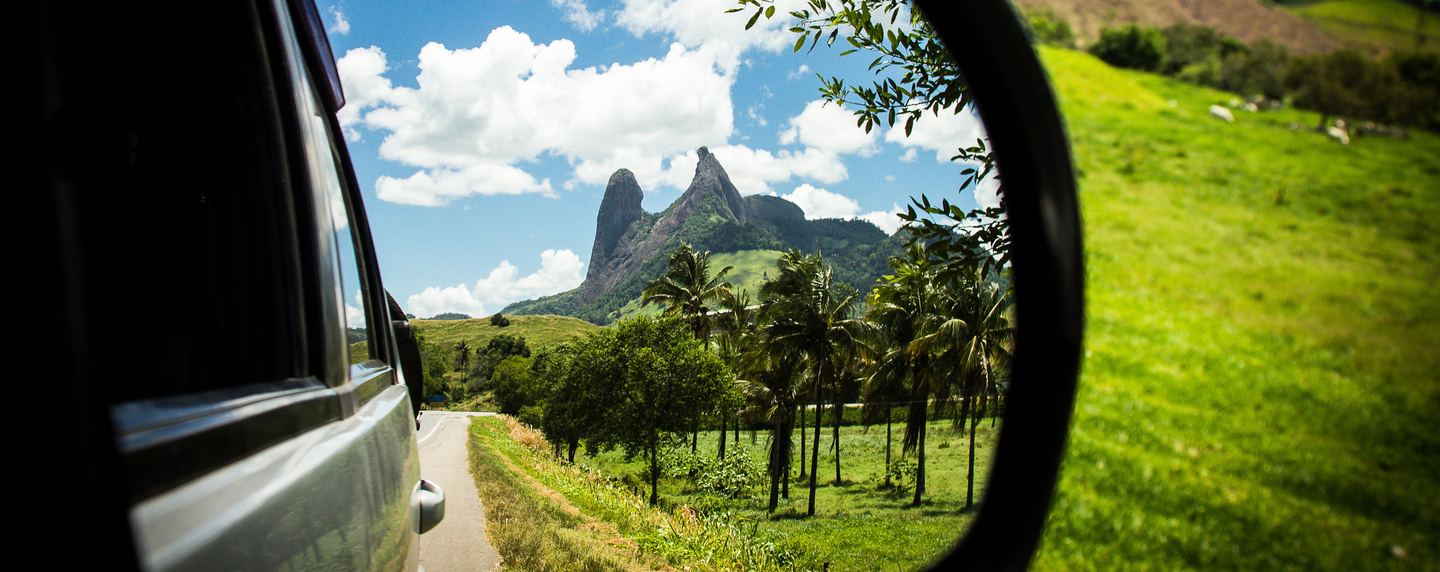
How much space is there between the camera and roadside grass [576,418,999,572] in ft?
125

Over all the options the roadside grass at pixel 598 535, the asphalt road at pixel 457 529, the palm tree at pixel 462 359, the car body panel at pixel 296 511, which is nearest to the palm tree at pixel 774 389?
the roadside grass at pixel 598 535

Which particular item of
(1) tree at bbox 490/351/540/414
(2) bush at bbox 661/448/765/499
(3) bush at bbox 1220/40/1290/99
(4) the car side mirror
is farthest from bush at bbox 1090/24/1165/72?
(1) tree at bbox 490/351/540/414

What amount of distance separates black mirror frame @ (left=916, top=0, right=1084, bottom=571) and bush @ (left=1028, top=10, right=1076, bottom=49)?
37 cm

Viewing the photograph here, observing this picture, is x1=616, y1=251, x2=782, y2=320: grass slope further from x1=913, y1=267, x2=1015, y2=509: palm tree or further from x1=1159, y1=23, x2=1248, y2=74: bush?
x1=1159, y1=23, x2=1248, y2=74: bush

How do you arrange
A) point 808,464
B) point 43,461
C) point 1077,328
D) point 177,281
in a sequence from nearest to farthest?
1. point 43,461
2. point 177,281
3. point 1077,328
4. point 808,464

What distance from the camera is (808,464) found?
70.1 m

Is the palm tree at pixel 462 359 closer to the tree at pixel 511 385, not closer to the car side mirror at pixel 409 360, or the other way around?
the tree at pixel 511 385

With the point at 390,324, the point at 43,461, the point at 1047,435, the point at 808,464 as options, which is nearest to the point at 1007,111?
the point at 1047,435

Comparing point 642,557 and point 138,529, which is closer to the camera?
point 138,529

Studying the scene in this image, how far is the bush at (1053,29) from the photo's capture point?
199 centimetres

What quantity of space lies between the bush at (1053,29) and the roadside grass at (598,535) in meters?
10.7

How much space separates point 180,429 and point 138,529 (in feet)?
0.66

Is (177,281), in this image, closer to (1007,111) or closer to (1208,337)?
(1007,111)

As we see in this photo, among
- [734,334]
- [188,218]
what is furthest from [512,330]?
[188,218]
